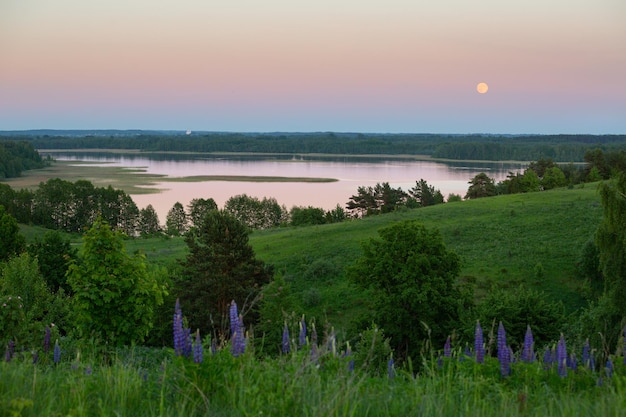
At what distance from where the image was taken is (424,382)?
5.00m

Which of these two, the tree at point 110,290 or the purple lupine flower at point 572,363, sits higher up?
the purple lupine flower at point 572,363

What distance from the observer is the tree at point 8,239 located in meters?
37.0

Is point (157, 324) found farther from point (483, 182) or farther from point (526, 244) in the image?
point (483, 182)

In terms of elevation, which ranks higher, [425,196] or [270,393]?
[270,393]

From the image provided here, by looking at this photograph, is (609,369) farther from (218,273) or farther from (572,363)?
(218,273)

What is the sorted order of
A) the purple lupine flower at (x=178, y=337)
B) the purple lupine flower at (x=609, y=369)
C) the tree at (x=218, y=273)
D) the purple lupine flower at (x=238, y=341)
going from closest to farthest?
the purple lupine flower at (x=178, y=337) → the purple lupine flower at (x=238, y=341) → the purple lupine flower at (x=609, y=369) → the tree at (x=218, y=273)

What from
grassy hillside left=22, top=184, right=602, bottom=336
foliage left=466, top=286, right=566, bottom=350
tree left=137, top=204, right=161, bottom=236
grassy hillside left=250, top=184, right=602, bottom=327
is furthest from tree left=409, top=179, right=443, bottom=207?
foliage left=466, top=286, right=566, bottom=350

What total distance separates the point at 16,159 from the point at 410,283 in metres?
164

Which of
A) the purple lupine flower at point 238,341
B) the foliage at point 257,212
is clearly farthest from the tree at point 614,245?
the foliage at point 257,212

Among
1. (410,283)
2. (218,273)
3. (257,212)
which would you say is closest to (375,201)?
(257,212)

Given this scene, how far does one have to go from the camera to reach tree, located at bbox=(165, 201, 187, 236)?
7946 centimetres

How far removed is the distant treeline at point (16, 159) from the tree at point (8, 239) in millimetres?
129753

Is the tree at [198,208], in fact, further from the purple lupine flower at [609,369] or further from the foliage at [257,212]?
the purple lupine flower at [609,369]

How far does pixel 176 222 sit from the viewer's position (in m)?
81.0
